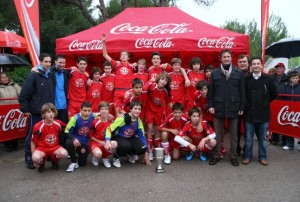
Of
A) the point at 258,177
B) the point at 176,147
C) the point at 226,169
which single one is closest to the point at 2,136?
the point at 176,147

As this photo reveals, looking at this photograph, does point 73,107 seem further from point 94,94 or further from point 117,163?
point 117,163

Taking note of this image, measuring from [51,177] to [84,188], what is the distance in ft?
2.74

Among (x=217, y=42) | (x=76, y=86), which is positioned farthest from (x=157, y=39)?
(x=76, y=86)

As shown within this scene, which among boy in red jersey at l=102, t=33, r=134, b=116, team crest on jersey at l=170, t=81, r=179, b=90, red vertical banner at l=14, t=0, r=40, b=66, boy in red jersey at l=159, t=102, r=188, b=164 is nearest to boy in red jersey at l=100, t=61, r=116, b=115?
boy in red jersey at l=102, t=33, r=134, b=116

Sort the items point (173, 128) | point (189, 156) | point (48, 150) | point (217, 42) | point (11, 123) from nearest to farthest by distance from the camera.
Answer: point (48, 150) < point (189, 156) < point (173, 128) < point (11, 123) < point (217, 42)

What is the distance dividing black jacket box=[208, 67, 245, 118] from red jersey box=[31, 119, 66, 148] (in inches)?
109

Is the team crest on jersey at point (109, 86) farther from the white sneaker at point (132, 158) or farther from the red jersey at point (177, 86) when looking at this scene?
the white sneaker at point (132, 158)

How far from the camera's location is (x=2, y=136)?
659 cm

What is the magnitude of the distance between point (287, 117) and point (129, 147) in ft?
11.7

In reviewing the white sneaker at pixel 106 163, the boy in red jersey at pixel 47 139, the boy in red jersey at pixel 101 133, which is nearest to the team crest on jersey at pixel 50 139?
the boy in red jersey at pixel 47 139

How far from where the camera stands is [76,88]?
257 inches

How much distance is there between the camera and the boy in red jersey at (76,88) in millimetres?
6457

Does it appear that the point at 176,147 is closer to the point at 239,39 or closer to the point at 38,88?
the point at 38,88

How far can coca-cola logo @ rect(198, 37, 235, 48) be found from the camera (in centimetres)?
762
